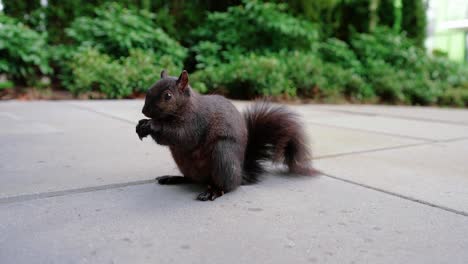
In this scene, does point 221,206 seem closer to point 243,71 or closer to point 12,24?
point 243,71

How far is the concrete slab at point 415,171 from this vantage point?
6.78ft

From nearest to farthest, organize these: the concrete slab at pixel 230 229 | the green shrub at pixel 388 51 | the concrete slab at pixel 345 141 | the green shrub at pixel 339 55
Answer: the concrete slab at pixel 230 229
the concrete slab at pixel 345 141
the green shrub at pixel 339 55
the green shrub at pixel 388 51

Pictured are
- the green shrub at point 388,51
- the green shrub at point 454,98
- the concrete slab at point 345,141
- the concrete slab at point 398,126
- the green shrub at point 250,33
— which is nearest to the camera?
the concrete slab at point 345,141

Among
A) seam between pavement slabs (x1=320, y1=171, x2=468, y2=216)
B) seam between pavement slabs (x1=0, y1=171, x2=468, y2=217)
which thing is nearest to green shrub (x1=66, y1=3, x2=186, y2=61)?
seam between pavement slabs (x1=0, y1=171, x2=468, y2=217)

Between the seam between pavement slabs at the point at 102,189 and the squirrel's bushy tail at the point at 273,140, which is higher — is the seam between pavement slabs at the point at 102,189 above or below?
below

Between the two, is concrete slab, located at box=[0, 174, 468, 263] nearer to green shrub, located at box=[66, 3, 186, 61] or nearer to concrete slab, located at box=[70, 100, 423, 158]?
concrete slab, located at box=[70, 100, 423, 158]

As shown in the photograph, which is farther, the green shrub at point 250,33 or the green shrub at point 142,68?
the green shrub at point 250,33

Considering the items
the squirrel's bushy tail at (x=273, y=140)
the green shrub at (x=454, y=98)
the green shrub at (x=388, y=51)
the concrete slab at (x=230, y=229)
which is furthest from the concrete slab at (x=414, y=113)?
the concrete slab at (x=230, y=229)

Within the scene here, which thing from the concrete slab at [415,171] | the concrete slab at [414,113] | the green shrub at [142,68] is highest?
the green shrub at [142,68]

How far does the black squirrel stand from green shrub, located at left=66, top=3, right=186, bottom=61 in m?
5.63

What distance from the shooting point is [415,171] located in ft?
8.36

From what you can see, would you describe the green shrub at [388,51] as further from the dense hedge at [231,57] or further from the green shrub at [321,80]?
the green shrub at [321,80]

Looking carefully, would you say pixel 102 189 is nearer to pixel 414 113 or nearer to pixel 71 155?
pixel 71 155

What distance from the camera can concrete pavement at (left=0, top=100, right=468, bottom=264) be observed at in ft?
4.42
